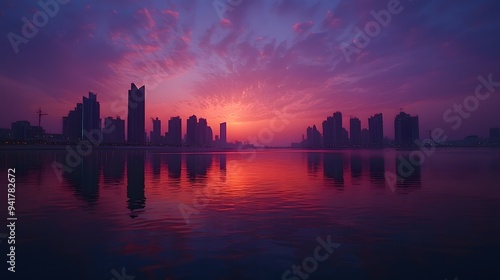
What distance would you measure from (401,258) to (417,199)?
1700cm

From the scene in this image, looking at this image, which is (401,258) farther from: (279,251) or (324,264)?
(279,251)

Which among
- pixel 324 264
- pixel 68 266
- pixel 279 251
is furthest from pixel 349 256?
pixel 68 266

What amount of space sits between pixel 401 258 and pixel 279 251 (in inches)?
210

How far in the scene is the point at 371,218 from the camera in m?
21.3

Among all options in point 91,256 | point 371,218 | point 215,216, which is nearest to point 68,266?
point 91,256

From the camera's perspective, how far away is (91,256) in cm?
1421

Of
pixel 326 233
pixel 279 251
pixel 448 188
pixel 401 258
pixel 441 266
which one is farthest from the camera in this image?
pixel 448 188

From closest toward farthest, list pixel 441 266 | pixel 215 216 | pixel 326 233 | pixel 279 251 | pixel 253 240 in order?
pixel 441 266 < pixel 279 251 < pixel 253 240 < pixel 326 233 < pixel 215 216

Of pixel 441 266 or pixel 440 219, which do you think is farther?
pixel 440 219

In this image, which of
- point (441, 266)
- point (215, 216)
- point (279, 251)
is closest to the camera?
point (441, 266)

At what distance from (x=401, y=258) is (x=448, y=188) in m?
26.5

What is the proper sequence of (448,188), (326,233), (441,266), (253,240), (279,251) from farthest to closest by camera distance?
1. (448,188)
2. (326,233)
3. (253,240)
4. (279,251)
5. (441,266)

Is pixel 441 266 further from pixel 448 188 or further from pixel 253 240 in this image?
pixel 448 188

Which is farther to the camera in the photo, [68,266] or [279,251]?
[279,251]
